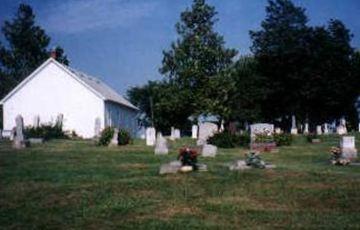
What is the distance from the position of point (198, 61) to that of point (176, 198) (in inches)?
1951

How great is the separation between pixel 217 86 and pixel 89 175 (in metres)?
44.0

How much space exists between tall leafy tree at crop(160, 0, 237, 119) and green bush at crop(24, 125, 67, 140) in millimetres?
16698

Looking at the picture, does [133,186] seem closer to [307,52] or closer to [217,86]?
[217,86]

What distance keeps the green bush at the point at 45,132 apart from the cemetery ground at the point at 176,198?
22969 mm

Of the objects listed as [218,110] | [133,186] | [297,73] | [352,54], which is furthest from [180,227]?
[352,54]

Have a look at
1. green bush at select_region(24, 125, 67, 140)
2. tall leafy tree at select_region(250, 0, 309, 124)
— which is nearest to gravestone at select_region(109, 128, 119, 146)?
green bush at select_region(24, 125, 67, 140)

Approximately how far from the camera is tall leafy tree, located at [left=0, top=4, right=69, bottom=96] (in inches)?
3442

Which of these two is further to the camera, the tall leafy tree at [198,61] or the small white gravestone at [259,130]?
the tall leafy tree at [198,61]

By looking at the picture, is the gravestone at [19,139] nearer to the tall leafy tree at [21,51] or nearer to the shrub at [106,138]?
the shrub at [106,138]

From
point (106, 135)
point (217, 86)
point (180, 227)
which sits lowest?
point (180, 227)

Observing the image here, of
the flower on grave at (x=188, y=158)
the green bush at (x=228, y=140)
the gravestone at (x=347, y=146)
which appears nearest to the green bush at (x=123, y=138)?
the green bush at (x=228, y=140)

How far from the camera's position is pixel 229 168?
70.7 feet

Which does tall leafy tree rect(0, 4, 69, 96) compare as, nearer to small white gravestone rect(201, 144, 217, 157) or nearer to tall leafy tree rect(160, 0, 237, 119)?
tall leafy tree rect(160, 0, 237, 119)

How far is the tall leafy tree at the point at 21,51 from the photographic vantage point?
87.4m
